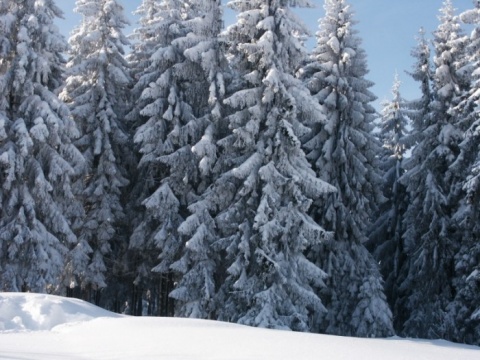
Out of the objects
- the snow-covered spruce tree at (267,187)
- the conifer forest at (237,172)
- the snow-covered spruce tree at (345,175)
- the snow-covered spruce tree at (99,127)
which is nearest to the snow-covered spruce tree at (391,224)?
the conifer forest at (237,172)

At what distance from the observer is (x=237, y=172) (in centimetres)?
1656

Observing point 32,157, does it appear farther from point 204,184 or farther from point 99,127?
point 204,184

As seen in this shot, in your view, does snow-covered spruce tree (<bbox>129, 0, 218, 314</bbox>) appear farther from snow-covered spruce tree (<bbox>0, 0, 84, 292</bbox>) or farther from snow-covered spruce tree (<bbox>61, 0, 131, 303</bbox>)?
snow-covered spruce tree (<bbox>0, 0, 84, 292</bbox>)

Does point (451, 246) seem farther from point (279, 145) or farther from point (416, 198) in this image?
point (279, 145)

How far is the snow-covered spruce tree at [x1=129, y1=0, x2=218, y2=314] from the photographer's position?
19750 millimetres

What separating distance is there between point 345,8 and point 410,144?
770cm

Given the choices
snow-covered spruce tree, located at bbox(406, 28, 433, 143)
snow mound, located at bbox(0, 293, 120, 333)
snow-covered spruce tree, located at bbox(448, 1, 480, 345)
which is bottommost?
snow mound, located at bbox(0, 293, 120, 333)

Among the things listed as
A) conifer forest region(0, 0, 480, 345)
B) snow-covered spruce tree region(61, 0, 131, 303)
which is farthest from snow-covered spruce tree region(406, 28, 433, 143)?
snow-covered spruce tree region(61, 0, 131, 303)

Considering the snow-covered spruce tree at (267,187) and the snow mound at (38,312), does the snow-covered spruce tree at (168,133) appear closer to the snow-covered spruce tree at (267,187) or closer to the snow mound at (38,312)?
the snow-covered spruce tree at (267,187)

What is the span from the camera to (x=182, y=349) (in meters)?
7.85

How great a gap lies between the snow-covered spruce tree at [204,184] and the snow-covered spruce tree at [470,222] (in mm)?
9463

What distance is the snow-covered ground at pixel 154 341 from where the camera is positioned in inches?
293

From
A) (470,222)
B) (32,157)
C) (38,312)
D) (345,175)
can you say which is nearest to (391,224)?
(345,175)

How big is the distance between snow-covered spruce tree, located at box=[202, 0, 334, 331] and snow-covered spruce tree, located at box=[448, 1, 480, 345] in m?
5.67
